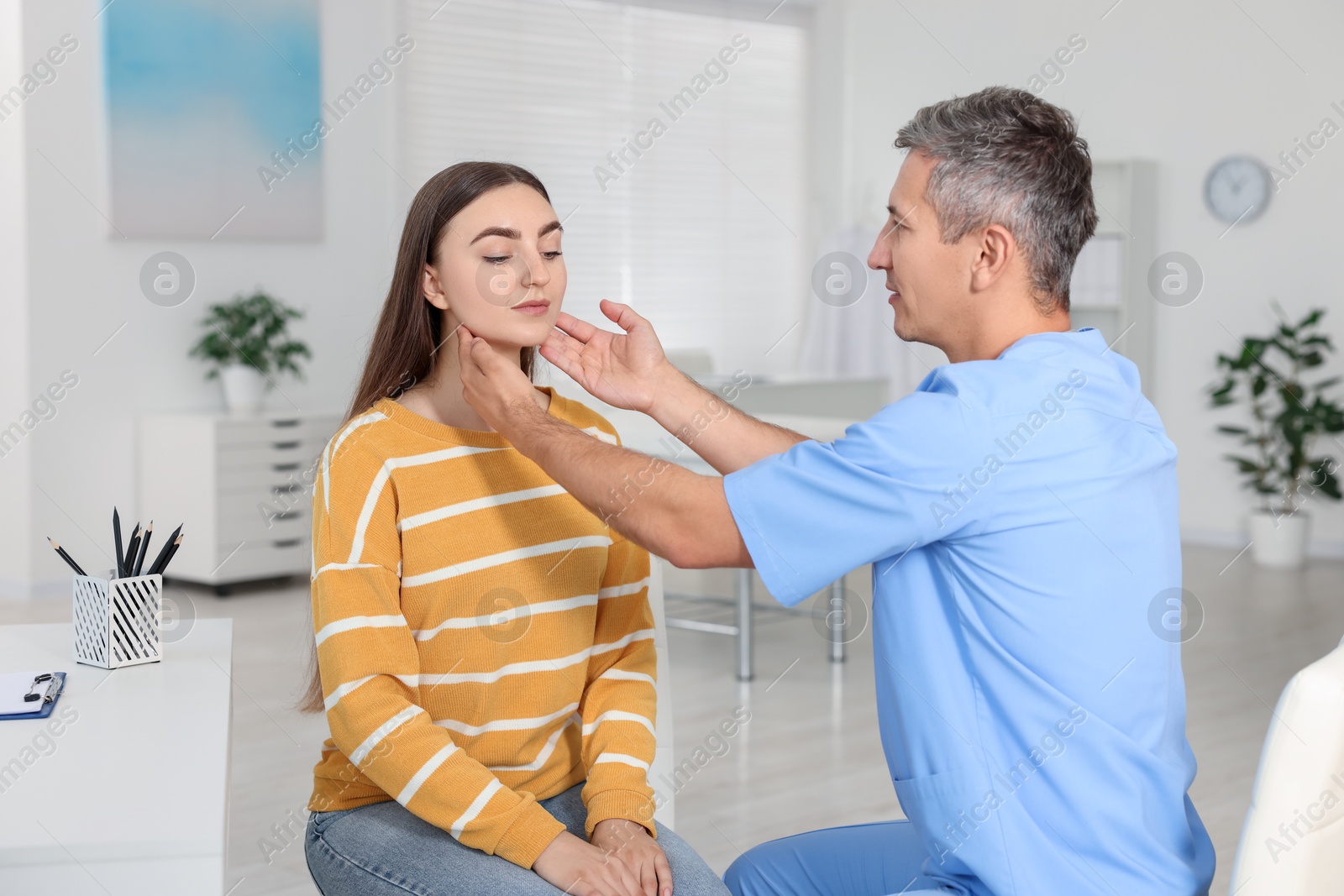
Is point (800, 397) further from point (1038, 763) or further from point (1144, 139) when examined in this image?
point (1038, 763)

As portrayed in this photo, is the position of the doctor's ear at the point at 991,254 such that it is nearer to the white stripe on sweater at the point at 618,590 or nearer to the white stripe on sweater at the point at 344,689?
the white stripe on sweater at the point at 618,590

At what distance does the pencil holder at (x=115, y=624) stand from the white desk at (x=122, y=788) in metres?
0.02

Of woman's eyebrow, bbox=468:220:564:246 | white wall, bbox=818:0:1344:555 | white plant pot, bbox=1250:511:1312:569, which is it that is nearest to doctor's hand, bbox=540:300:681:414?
woman's eyebrow, bbox=468:220:564:246

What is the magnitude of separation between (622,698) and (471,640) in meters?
0.20

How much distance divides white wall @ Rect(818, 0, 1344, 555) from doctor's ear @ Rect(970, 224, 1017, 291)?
545 cm

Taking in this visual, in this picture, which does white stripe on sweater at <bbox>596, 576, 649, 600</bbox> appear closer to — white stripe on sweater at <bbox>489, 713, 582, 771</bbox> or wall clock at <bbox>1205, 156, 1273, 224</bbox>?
white stripe on sweater at <bbox>489, 713, 582, 771</bbox>

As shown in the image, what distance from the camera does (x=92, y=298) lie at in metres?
5.12

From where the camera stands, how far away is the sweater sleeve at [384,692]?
1.29m

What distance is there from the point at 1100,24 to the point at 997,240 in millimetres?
6072

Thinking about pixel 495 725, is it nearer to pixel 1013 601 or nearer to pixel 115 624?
pixel 115 624

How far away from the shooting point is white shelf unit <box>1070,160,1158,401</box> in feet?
21.2

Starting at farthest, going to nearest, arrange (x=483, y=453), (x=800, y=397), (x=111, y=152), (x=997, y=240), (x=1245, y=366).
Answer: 1. (x=1245, y=366)
2. (x=800, y=397)
3. (x=111, y=152)
4. (x=483, y=453)
5. (x=997, y=240)

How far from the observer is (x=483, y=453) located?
149cm

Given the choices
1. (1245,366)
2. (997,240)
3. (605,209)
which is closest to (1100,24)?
(1245,366)
